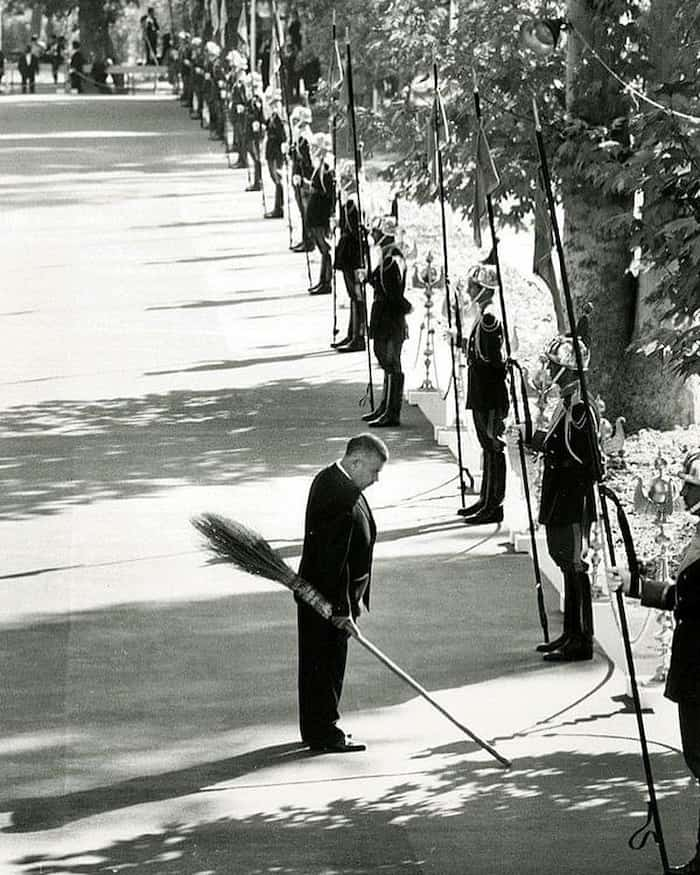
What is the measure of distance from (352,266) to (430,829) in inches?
523

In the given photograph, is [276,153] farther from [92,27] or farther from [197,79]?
[92,27]

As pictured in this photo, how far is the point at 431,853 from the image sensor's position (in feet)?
31.7

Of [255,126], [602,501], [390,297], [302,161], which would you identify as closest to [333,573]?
[602,501]

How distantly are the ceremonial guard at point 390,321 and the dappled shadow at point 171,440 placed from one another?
271mm

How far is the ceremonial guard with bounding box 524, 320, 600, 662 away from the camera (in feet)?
40.2

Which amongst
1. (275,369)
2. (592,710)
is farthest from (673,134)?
(275,369)

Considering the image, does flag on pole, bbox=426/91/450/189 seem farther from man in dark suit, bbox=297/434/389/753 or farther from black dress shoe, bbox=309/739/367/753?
black dress shoe, bbox=309/739/367/753

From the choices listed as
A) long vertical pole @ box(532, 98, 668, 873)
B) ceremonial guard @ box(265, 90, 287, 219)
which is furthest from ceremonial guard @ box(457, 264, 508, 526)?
ceremonial guard @ box(265, 90, 287, 219)

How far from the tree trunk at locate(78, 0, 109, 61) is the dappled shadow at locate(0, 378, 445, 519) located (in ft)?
143

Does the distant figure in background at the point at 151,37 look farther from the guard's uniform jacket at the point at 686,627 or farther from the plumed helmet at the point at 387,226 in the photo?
the guard's uniform jacket at the point at 686,627

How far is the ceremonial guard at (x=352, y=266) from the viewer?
22.5 meters

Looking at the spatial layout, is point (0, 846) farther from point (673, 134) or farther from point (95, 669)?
point (673, 134)

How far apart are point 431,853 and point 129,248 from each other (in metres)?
21.8

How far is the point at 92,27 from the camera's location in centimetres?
6297
